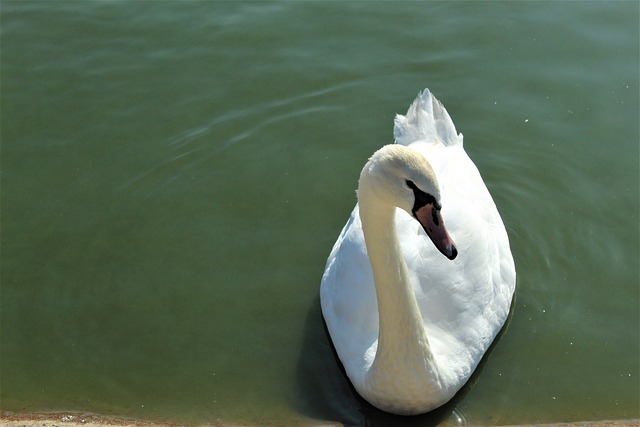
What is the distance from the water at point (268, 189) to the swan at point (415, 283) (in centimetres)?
31

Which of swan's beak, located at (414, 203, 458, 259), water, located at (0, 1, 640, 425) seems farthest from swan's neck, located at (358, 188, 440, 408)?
water, located at (0, 1, 640, 425)

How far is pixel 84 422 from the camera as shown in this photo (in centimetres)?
641

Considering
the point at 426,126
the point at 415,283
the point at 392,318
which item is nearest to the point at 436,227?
the point at 392,318

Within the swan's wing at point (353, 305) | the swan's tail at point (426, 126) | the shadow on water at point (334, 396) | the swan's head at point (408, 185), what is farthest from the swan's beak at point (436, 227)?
the swan's tail at point (426, 126)

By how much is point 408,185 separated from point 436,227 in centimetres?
31

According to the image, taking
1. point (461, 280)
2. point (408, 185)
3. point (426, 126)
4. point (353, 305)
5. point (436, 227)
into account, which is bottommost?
point (353, 305)

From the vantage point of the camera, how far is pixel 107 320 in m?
7.23

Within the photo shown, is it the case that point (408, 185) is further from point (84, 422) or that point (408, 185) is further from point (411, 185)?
point (84, 422)

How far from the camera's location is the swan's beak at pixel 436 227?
525 cm

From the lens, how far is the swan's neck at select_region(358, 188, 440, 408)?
5527mm

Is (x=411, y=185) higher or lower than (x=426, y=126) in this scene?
higher

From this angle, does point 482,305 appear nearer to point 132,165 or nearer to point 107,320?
point 107,320

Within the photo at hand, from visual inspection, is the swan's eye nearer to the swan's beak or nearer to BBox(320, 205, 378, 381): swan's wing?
the swan's beak

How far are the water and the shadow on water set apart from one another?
0.05 ft
